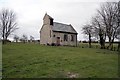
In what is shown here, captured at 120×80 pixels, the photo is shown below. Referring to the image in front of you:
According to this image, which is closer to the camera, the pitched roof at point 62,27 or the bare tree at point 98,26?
the bare tree at point 98,26

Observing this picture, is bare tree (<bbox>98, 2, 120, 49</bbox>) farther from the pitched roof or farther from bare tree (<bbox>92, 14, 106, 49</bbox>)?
the pitched roof

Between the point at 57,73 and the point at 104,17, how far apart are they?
4485 centimetres

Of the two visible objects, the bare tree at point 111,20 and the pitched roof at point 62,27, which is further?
the pitched roof at point 62,27

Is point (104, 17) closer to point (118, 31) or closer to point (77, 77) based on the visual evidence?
point (118, 31)

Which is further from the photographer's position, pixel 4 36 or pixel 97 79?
pixel 4 36

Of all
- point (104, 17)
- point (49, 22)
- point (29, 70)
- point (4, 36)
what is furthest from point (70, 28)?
point (29, 70)

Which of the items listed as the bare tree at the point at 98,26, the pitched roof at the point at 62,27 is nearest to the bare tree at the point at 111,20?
the bare tree at the point at 98,26

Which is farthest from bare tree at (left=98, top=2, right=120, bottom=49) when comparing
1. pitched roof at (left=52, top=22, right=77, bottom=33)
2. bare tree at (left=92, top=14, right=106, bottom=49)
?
pitched roof at (left=52, top=22, right=77, bottom=33)

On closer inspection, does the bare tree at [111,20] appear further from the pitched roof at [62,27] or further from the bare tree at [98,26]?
the pitched roof at [62,27]

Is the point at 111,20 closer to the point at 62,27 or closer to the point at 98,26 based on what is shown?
the point at 98,26

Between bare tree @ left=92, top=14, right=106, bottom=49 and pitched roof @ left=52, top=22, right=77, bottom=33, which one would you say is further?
pitched roof @ left=52, top=22, right=77, bottom=33

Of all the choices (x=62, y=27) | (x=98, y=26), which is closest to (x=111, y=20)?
(x=98, y=26)

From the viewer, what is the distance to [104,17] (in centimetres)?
5700

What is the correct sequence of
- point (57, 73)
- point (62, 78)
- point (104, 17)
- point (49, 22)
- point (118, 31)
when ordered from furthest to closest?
point (49, 22)
point (104, 17)
point (118, 31)
point (57, 73)
point (62, 78)
